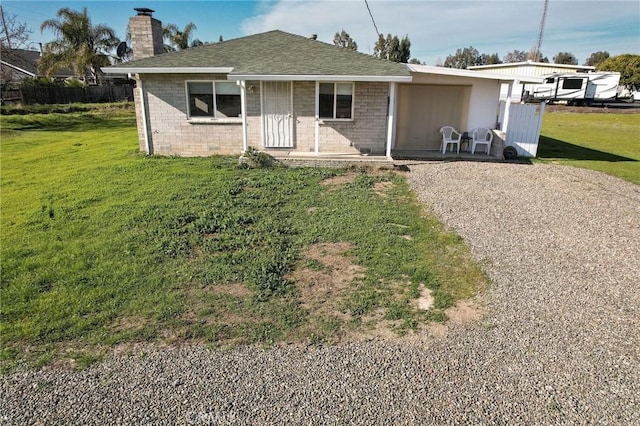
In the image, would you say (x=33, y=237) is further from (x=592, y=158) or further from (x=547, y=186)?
(x=592, y=158)

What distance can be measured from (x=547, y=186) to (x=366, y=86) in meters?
5.97

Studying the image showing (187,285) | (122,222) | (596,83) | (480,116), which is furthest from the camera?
(596,83)

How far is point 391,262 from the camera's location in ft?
19.1

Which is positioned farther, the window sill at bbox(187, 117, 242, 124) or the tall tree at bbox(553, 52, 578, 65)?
the tall tree at bbox(553, 52, 578, 65)

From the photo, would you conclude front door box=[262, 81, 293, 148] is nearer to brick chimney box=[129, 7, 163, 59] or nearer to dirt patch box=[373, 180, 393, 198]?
dirt patch box=[373, 180, 393, 198]

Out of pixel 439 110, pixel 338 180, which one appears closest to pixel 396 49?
pixel 439 110

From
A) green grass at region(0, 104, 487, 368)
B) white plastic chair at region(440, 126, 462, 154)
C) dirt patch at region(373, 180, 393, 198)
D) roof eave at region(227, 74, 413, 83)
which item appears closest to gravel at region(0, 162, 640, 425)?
green grass at region(0, 104, 487, 368)

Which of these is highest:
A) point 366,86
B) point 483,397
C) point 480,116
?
point 366,86

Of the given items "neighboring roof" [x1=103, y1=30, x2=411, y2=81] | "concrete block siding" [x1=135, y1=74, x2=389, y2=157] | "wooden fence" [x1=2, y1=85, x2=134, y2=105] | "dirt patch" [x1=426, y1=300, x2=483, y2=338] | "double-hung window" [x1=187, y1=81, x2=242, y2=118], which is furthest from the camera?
"wooden fence" [x1=2, y1=85, x2=134, y2=105]

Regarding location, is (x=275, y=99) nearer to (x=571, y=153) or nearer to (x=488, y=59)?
(x=571, y=153)

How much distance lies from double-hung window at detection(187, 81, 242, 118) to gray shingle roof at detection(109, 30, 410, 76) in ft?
2.24

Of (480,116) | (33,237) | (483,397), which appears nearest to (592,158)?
(480,116)

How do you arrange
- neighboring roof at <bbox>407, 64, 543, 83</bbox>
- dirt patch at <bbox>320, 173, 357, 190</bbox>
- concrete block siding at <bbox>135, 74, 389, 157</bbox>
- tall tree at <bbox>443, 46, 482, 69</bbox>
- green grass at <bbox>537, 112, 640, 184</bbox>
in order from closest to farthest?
1. dirt patch at <bbox>320, 173, 357, 190</bbox>
2. neighboring roof at <bbox>407, 64, 543, 83</bbox>
3. concrete block siding at <bbox>135, 74, 389, 157</bbox>
4. green grass at <bbox>537, 112, 640, 184</bbox>
5. tall tree at <bbox>443, 46, 482, 69</bbox>

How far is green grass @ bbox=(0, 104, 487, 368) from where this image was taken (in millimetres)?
4254
